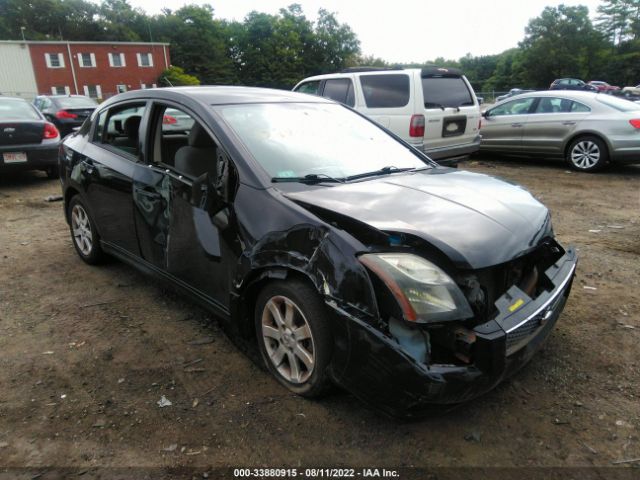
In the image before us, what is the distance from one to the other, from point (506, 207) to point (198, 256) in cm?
189

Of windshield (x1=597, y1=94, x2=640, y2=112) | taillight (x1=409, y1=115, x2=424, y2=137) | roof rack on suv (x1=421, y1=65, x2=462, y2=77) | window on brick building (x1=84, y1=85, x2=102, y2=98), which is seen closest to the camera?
taillight (x1=409, y1=115, x2=424, y2=137)

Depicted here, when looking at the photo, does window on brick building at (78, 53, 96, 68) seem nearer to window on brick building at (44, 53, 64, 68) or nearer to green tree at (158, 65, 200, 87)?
window on brick building at (44, 53, 64, 68)

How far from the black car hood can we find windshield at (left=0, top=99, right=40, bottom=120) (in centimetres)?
786

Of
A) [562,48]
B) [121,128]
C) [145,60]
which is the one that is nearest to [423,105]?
[121,128]

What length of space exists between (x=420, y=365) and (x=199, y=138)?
2020mm

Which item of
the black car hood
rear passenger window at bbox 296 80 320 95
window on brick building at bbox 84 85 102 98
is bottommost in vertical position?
the black car hood

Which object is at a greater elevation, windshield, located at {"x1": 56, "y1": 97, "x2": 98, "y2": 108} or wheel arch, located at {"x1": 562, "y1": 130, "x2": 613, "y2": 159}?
windshield, located at {"x1": 56, "y1": 97, "x2": 98, "y2": 108}

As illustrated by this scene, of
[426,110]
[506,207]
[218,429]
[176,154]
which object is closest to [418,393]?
[218,429]

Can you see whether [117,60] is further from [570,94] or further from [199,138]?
[199,138]

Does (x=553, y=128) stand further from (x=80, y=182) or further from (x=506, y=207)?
(x=80, y=182)

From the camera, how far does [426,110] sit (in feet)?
25.7

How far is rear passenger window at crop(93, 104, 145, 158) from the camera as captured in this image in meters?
3.74

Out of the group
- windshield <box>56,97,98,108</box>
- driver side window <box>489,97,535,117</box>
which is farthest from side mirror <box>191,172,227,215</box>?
windshield <box>56,97,98,108</box>

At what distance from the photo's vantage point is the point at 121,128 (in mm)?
4039
